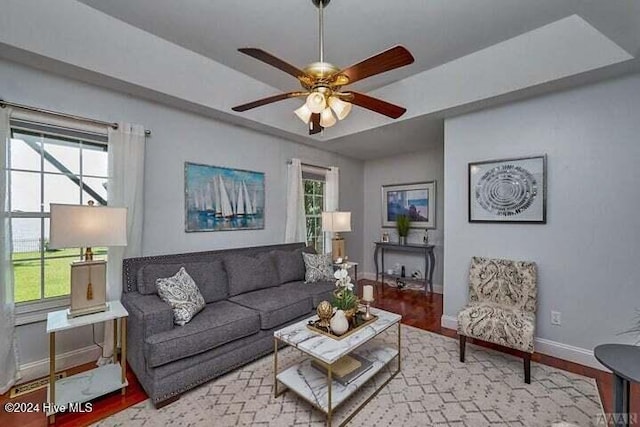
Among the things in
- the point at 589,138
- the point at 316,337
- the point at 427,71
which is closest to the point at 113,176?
the point at 316,337

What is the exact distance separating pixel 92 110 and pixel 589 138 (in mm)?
4427

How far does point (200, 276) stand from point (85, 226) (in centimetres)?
103

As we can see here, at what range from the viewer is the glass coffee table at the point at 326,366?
5.68 ft

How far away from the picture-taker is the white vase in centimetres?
196

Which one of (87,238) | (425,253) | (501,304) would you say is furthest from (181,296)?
(425,253)

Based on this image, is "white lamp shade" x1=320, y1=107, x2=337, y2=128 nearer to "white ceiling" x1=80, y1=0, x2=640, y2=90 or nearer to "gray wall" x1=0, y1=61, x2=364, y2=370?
"white ceiling" x1=80, y1=0, x2=640, y2=90

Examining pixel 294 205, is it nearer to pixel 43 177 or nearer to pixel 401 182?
pixel 401 182

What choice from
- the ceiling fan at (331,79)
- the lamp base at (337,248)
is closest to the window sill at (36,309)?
the ceiling fan at (331,79)

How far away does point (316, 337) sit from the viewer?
195cm

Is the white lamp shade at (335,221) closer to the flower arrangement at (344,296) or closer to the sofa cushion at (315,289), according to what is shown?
the sofa cushion at (315,289)

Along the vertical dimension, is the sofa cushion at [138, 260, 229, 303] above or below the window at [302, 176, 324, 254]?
below

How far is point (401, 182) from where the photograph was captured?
17.1ft

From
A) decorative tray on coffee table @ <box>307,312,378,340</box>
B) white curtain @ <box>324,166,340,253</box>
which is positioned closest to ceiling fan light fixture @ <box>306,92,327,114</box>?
decorative tray on coffee table @ <box>307,312,378,340</box>

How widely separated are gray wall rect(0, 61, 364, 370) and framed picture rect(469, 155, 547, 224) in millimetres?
2509
